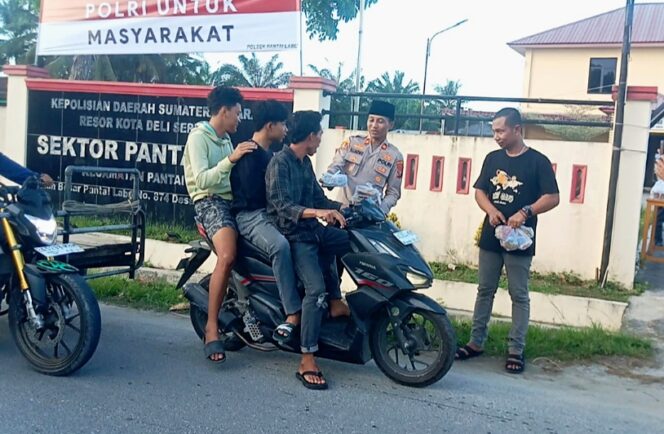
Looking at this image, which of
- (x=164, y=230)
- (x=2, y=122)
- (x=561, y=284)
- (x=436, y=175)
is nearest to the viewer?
(x=561, y=284)

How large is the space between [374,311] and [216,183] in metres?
1.28

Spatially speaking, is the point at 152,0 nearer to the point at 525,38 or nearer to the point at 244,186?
the point at 244,186

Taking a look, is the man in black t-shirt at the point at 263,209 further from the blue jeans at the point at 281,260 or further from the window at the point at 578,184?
the window at the point at 578,184

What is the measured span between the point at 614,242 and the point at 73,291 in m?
5.72

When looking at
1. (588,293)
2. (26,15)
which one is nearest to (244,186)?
(588,293)

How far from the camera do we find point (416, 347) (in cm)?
426

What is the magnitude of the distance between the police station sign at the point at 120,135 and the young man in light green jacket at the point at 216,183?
3.90 meters

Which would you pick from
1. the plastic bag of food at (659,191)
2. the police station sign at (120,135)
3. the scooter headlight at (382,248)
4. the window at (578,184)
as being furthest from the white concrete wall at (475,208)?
the scooter headlight at (382,248)

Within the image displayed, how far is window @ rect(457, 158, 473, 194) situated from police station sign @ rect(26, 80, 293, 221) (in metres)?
2.33

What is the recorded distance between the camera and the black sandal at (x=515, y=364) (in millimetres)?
4977

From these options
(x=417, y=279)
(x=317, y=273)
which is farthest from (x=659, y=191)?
(x=317, y=273)

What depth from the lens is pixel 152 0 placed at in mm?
9750

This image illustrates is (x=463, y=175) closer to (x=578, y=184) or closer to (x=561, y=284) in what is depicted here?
(x=578, y=184)

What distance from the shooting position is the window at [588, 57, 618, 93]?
31.4 meters
